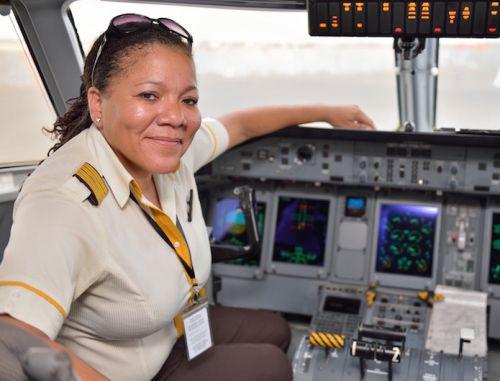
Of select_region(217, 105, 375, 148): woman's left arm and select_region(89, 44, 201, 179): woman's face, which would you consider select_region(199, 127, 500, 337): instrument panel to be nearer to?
select_region(217, 105, 375, 148): woman's left arm

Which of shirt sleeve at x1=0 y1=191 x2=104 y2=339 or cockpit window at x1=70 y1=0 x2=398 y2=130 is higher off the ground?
shirt sleeve at x1=0 y1=191 x2=104 y2=339

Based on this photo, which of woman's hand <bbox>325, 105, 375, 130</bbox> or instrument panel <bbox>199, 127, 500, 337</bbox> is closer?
woman's hand <bbox>325, 105, 375, 130</bbox>

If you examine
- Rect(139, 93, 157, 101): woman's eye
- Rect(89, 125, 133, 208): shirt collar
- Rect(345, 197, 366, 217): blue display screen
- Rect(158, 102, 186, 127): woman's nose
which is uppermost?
Rect(139, 93, 157, 101): woman's eye

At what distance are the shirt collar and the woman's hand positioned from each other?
1.54 meters

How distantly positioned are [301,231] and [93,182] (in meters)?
2.06

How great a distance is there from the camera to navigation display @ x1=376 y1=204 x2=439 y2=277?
3273 millimetres

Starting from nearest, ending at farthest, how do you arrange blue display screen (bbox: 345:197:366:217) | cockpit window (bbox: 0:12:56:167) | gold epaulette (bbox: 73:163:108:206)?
1. gold epaulette (bbox: 73:163:108:206)
2. cockpit window (bbox: 0:12:56:167)
3. blue display screen (bbox: 345:197:366:217)

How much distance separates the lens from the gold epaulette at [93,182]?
150 centimetres

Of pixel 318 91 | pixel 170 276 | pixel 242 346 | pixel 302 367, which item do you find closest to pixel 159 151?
pixel 170 276

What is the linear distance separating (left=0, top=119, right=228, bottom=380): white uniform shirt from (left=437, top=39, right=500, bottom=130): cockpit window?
7.76 feet

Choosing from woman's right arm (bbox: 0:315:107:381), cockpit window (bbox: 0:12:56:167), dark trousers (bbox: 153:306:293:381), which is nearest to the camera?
woman's right arm (bbox: 0:315:107:381)

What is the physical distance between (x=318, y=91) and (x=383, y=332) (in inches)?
119

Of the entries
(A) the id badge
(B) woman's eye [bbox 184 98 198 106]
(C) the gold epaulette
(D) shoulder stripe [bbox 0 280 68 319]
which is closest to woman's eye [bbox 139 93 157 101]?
(B) woman's eye [bbox 184 98 198 106]

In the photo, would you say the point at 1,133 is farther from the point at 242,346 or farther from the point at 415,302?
the point at 415,302
